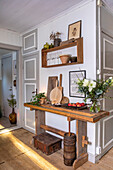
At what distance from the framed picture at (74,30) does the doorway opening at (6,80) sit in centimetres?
262

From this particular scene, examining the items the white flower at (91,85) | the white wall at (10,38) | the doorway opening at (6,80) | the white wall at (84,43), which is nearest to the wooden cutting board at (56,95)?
the white wall at (84,43)

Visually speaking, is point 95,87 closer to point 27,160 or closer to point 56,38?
point 56,38

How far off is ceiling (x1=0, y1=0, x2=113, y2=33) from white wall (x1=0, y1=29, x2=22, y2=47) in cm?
20

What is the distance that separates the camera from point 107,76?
2.42 m

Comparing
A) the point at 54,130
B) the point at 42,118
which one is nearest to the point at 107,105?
the point at 54,130

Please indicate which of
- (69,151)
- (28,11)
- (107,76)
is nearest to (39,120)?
(69,151)

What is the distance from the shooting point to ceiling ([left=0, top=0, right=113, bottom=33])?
2213 mm

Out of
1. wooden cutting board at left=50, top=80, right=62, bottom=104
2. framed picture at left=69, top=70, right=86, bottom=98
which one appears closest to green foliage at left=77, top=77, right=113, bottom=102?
framed picture at left=69, top=70, right=86, bottom=98

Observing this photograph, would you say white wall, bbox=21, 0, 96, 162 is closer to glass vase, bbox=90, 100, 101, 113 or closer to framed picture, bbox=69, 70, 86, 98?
framed picture, bbox=69, 70, 86, 98

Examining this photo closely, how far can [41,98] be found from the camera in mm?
2639

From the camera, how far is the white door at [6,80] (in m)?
4.81

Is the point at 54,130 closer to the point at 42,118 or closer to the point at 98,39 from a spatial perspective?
the point at 42,118

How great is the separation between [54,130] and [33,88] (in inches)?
49.3

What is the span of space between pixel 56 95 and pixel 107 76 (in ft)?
3.26
